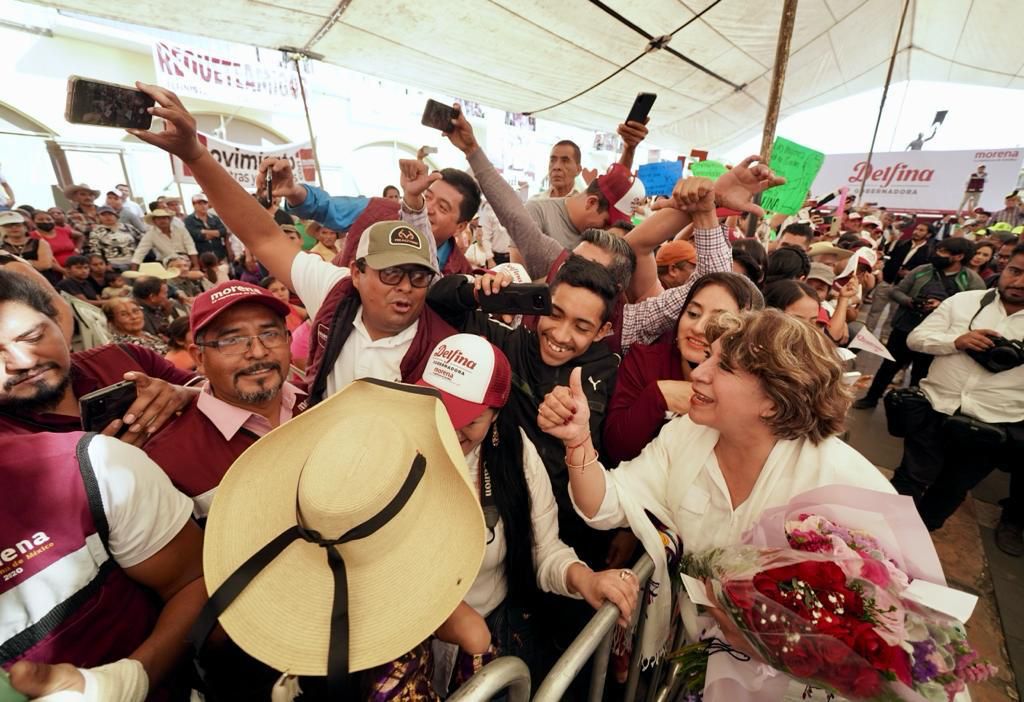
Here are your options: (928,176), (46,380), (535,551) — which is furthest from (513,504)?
(928,176)

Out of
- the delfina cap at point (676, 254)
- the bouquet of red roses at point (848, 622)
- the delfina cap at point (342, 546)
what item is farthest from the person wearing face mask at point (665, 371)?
the delfina cap at point (676, 254)

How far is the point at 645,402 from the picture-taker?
1796mm

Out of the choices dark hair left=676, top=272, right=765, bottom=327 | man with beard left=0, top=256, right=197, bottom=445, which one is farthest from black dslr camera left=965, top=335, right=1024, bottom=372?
man with beard left=0, top=256, right=197, bottom=445

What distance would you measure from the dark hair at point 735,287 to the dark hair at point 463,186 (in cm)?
163

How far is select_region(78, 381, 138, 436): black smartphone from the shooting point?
1269mm

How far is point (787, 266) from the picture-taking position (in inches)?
138

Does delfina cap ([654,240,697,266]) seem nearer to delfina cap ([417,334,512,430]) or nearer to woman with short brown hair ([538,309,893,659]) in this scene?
woman with short brown hair ([538,309,893,659])

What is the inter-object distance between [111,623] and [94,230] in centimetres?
913

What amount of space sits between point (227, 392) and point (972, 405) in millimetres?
4632

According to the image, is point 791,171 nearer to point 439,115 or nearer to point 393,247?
point 439,115

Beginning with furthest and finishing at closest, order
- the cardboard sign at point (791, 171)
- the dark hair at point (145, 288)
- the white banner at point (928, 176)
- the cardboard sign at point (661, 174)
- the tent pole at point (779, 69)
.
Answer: the white banner at point (928, 176), the cardboard sign at point (661, 174), the dark hair at point (145, 288), the cardboard sign at point (791, 171), the tent pole at point (779, 69)

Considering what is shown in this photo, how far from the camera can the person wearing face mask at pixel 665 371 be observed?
5.84 ft

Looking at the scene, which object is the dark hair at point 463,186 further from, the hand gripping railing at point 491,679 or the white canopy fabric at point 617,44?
the white canopy fabric at point 617,44

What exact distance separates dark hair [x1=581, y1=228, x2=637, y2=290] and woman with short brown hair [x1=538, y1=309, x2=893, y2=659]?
79 centimetres
